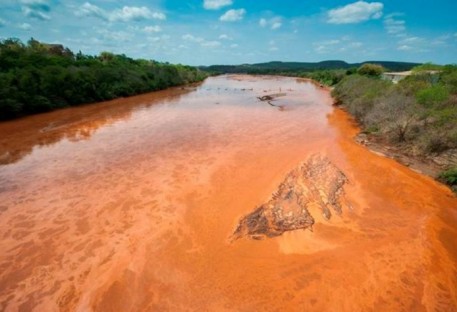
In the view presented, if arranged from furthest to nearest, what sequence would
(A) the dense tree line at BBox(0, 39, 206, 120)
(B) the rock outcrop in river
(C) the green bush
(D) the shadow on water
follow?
(A) the dense tree line at BBox(0, 39, 206, 120)
(D) the shadow on water
(C) the green bush
(B) the rock outcrop in river

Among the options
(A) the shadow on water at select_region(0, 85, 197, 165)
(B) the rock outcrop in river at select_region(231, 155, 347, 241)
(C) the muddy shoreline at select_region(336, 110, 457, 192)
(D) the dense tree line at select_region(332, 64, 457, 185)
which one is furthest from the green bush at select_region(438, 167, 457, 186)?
(A) the shadow on water at select_region(0, 85, 197, 165)

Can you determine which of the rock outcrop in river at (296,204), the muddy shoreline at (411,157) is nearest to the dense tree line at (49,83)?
the rock outcrop in river at (296,204)

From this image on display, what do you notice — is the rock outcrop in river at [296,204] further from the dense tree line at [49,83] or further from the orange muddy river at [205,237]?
the dense tree line at [49,83]

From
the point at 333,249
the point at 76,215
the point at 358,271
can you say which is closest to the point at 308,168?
the point at 333,249

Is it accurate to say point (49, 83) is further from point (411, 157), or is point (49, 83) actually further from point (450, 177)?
point (450, 177)

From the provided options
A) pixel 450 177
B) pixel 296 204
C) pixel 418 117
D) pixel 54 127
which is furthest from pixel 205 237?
pixel 54 127

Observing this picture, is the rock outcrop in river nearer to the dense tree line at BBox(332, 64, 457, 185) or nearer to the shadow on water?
the dense tree line at BBox(332, 64, 457, 185)
